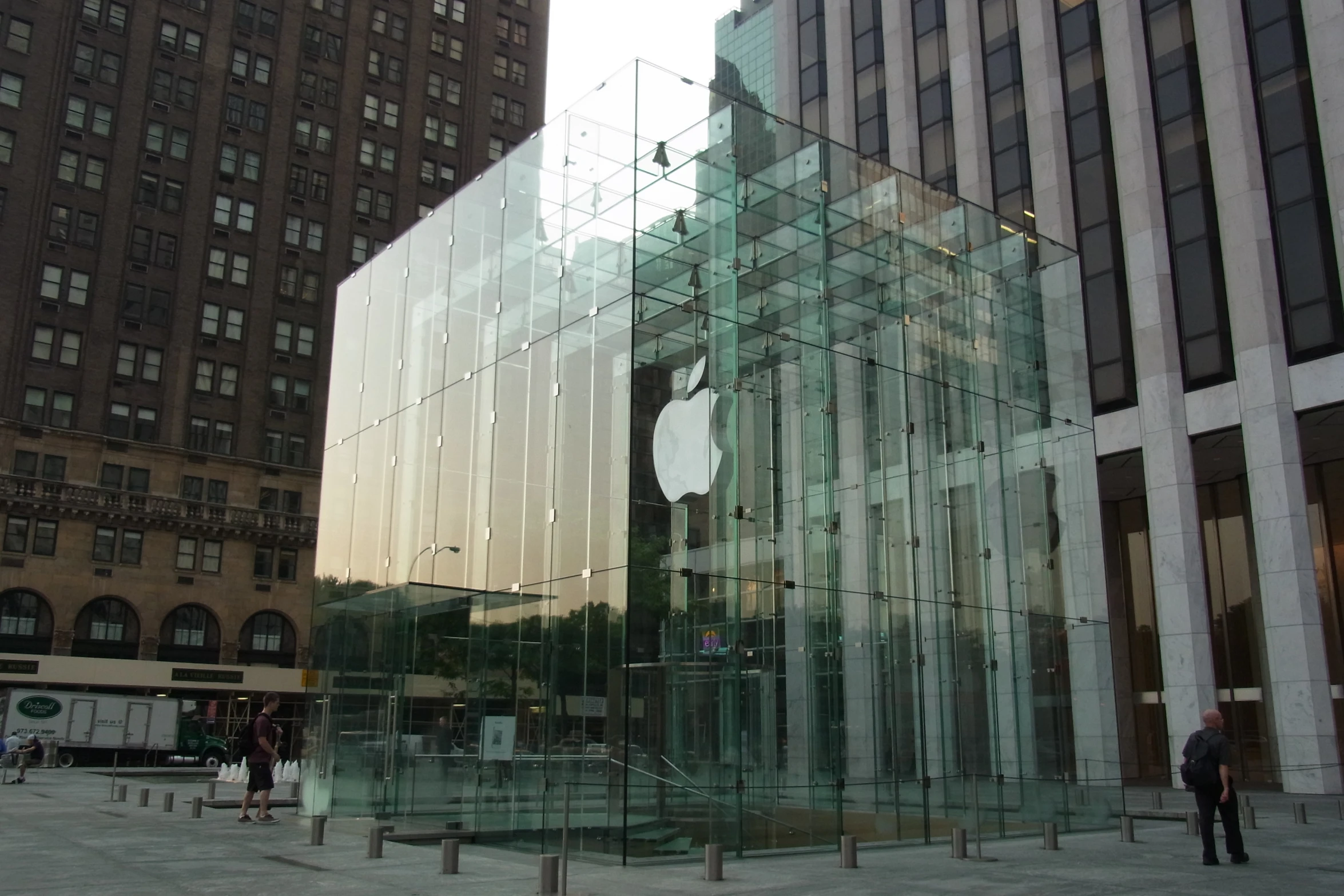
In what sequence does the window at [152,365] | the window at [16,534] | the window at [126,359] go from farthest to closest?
the window at [152,365], the window at [126,359], the window at [16,534]

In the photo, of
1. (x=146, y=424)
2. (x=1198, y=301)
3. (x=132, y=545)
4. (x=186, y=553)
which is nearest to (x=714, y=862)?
(x=1198, y=301)

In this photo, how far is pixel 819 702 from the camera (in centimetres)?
1744

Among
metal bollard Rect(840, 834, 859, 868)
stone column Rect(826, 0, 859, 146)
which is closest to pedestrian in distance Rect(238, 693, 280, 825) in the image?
metal bollard Rect(840, 834, 859, 868)

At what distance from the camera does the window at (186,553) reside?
2571 inches

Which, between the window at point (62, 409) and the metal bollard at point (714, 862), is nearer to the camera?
the metal bollard at point (714, 862)

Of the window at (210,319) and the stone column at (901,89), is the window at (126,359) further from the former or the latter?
the stone column at (901,89)

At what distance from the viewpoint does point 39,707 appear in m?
50.8

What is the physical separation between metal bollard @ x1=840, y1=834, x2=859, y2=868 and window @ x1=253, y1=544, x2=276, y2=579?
59957 mm

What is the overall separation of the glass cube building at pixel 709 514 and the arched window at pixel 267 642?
4650 centimetres

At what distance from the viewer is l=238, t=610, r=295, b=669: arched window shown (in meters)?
66.8

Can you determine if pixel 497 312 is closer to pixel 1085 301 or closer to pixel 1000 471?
pixel 1000 471

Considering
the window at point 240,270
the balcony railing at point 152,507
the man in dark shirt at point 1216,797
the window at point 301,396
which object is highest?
the window at point 240,270

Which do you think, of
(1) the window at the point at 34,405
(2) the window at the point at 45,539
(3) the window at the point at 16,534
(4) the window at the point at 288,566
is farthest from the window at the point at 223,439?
(3) the window at the point at 16,534

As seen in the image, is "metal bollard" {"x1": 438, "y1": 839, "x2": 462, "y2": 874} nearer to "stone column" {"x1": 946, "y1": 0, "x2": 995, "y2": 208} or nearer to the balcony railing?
"stone column" {"x1": 946, "y1": 0, "x2": 995, "y2": 208}
